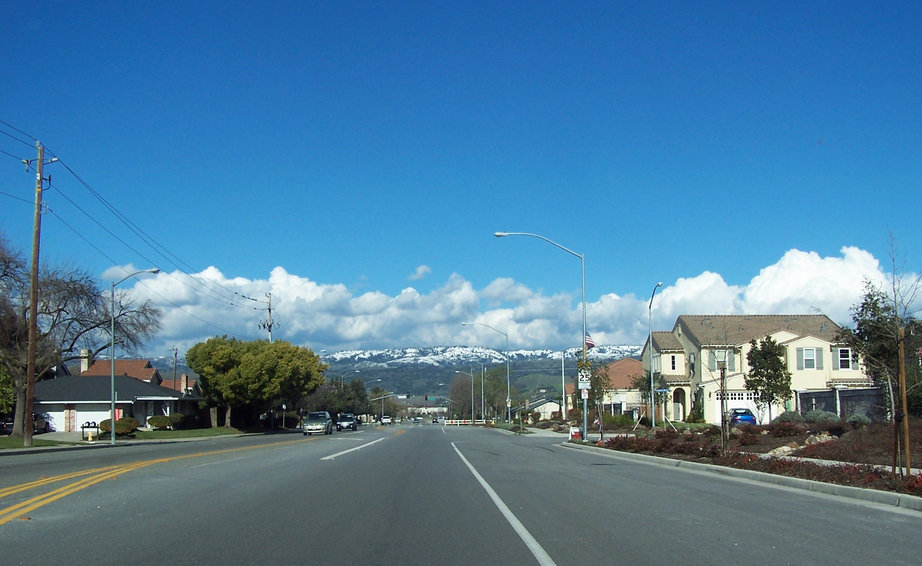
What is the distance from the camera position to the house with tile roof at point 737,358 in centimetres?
5916

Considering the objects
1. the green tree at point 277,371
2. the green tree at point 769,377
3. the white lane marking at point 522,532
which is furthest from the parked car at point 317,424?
the white lane marking at point 522,532

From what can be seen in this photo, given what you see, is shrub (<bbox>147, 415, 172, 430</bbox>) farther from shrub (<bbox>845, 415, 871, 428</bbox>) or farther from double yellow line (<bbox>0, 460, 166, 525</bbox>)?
shrub (<bbox>845, 415, 871, 428</bbox>)

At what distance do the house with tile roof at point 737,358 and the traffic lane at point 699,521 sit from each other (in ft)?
121

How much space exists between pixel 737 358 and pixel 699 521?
5573 cm

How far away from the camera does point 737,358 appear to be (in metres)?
64.4

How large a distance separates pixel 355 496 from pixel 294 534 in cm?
455

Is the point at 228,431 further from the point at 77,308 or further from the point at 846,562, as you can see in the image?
the point at 846,562

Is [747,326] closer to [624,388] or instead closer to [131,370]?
[624,388]

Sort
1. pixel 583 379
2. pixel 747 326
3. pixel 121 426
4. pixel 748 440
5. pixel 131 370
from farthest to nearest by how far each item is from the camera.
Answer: pixel 131 370 < pixel 747 326 < pixel 121 426 < pixel 583 379 < pixel 748 440

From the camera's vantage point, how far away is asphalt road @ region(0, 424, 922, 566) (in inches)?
368

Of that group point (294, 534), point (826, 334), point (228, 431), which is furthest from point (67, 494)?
point (826, 334)

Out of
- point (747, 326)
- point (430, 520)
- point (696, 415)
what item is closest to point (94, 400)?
point (696, 415)

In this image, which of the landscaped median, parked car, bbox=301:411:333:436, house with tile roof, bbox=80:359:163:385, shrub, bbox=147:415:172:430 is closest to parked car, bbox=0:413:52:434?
shrub, bbox=147:415:172:430

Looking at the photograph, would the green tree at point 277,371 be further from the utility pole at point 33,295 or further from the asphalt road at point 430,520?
the asphalt road at point 430,520
